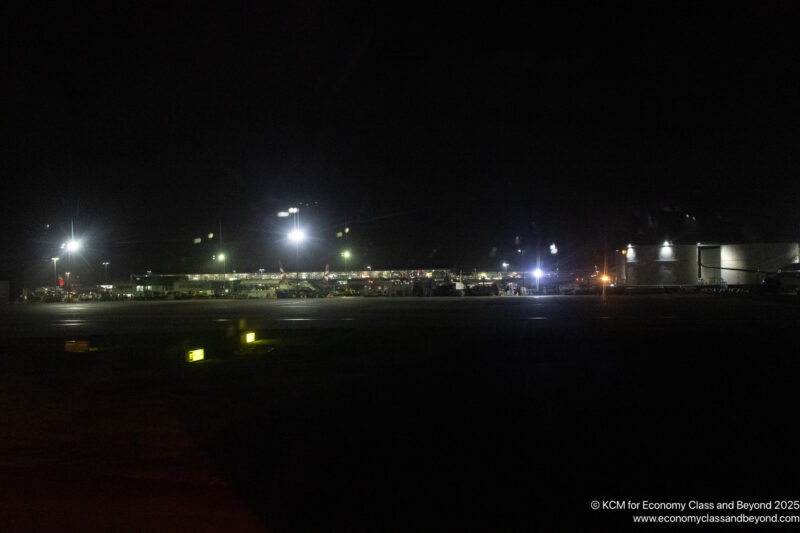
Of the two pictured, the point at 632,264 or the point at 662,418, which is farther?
the point at 632,264

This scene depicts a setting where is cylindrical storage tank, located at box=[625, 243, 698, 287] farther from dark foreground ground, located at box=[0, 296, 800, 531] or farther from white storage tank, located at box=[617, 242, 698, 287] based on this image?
dark foreground ground, located at box=[0, 296, 800, 531]

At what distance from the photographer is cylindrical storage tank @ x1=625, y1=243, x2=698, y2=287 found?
42781 millimetres

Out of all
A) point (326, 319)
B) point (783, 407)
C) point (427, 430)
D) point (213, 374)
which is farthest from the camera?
point (326, 319)

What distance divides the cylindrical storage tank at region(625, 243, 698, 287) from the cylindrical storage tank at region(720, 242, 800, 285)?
2.40 m

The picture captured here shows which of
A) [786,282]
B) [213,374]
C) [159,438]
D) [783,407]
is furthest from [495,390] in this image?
[786,282]

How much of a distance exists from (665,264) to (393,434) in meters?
42.7

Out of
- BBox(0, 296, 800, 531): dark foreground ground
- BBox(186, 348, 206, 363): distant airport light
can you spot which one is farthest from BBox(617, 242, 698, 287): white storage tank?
BBox(186, 348, 206, 363): distant airport light

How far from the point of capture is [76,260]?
206 ft

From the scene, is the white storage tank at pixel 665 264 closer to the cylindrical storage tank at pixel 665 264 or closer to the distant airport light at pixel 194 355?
the cylindrical storage tank at pixel 665 264

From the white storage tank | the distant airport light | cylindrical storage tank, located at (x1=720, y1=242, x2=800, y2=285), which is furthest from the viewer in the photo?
the white storage tank

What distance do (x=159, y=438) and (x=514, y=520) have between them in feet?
15.2

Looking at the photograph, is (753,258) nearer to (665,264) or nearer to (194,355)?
(665,264)

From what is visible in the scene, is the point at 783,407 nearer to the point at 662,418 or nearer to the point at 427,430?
the point at 662,418

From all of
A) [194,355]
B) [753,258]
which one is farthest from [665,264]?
[194,355]
